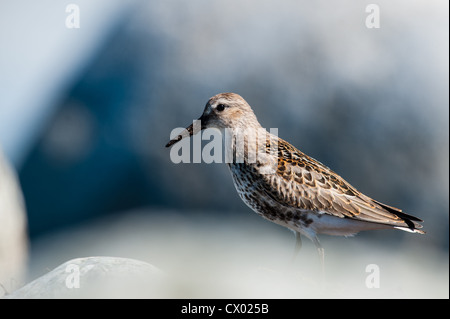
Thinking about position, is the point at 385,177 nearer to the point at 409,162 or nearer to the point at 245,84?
the point at 409,162

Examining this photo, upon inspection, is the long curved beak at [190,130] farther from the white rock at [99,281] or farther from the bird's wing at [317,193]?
the white rock at [99,281]

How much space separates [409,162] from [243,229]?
2747mm

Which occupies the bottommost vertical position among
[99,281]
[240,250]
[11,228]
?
[99,281]

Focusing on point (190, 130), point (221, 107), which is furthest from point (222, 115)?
point (190, 130)

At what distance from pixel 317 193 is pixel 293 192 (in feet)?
0.93

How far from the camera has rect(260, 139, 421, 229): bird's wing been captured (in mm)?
5422

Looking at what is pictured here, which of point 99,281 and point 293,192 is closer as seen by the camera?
point 99,281

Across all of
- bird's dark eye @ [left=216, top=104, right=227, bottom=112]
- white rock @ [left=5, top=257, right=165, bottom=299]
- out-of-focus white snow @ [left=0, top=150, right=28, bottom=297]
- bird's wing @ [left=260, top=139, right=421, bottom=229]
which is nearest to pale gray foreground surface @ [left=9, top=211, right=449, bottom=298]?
out-of-focus white snow @ [left=0, top=150, right=28, bottom=297]

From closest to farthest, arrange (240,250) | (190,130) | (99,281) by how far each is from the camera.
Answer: (99,281) → (190,130) → (240,250)

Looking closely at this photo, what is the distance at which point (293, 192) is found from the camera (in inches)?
215

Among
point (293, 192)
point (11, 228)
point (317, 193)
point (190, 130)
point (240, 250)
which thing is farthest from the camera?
point (11, 228)

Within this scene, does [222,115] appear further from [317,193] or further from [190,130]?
[317,193]

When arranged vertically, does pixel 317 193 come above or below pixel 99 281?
above

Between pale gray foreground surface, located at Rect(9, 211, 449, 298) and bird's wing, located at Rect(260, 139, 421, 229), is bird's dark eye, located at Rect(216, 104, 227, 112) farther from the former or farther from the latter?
pale gray foreground surface, located at Rect(9, 211, 449, 298)
